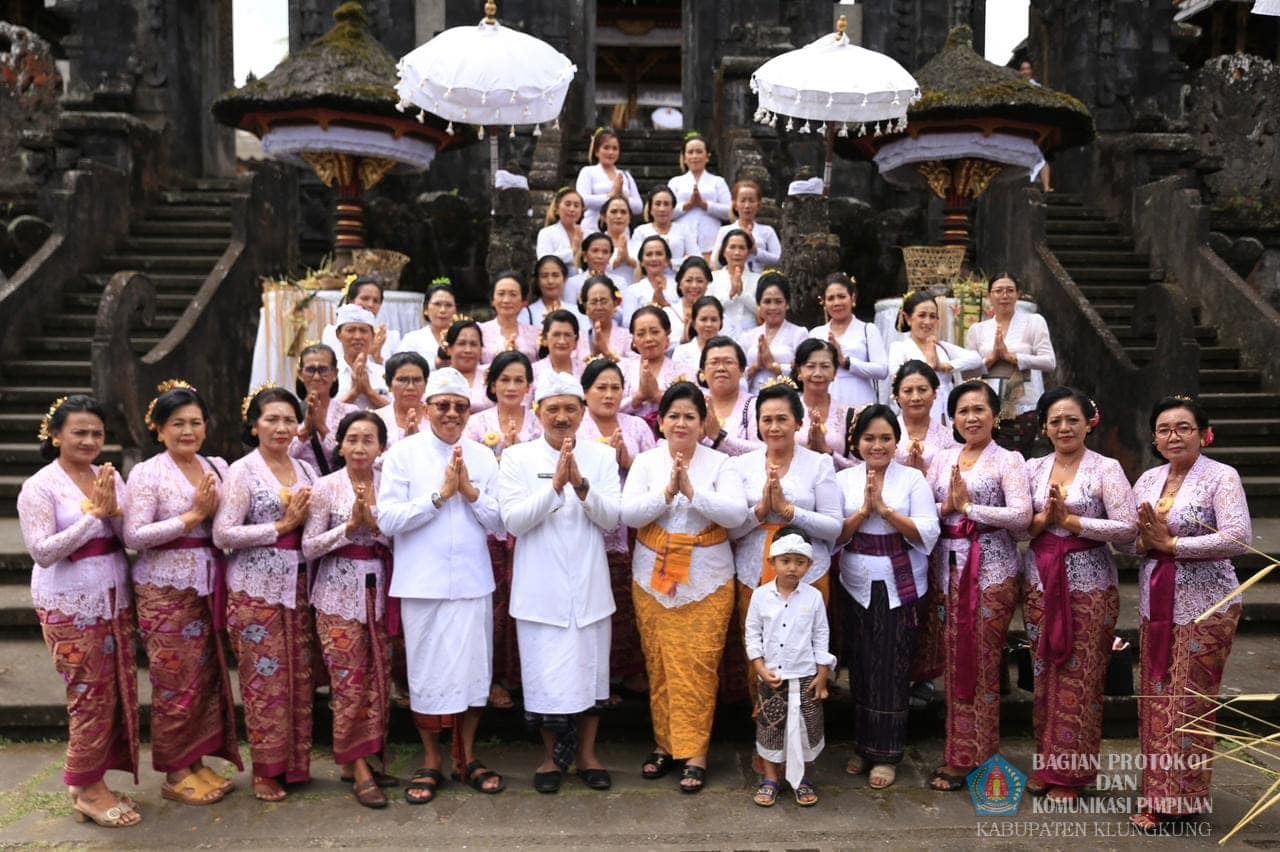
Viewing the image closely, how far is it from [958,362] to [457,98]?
4270 mm

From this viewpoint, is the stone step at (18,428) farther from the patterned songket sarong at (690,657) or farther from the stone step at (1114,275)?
the stone step at (1114,275)

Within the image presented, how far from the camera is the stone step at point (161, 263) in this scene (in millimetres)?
10219

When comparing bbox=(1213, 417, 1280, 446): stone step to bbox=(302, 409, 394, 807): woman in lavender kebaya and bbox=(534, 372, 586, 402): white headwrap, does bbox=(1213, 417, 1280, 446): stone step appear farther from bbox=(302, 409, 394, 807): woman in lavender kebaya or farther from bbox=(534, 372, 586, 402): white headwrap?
bbox=(302, 409, 394, 807): woman in lavender kebaya

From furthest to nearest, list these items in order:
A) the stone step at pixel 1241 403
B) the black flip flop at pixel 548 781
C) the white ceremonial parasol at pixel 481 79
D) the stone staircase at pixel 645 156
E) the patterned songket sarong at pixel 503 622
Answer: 1. the stone staircase at pixel 645 156
2. the stone step at pixel 1241 403
3. the white ceremonial parasol at pixel 481 79
4. the patterned songket sarong at pixel 503 622
5. the black flip flop at pixel 548 781

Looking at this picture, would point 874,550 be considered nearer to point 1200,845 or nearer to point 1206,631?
point 1206,631

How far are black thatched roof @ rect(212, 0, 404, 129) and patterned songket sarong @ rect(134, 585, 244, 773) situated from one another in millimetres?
5259

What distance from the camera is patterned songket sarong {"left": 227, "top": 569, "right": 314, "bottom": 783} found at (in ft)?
14.2

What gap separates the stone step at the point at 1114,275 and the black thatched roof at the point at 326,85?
258 inches

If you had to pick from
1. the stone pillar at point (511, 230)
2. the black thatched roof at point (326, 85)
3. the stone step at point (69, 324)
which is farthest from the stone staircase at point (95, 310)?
the stone pillar at point (511, 230)

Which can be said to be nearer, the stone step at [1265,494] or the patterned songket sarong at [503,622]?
the patterned songket sarong at [503,622]

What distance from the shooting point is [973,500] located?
4461mm

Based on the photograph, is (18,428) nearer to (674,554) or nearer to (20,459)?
(20,459)

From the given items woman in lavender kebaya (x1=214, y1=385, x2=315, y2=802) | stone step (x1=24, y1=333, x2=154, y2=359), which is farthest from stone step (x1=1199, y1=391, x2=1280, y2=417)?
stone step (x1=24, y1=333, x2=154, y2=359)

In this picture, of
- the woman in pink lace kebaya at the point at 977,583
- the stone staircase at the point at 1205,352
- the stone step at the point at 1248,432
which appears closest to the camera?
the woman in pink lace kebaya at the point at 977,583
